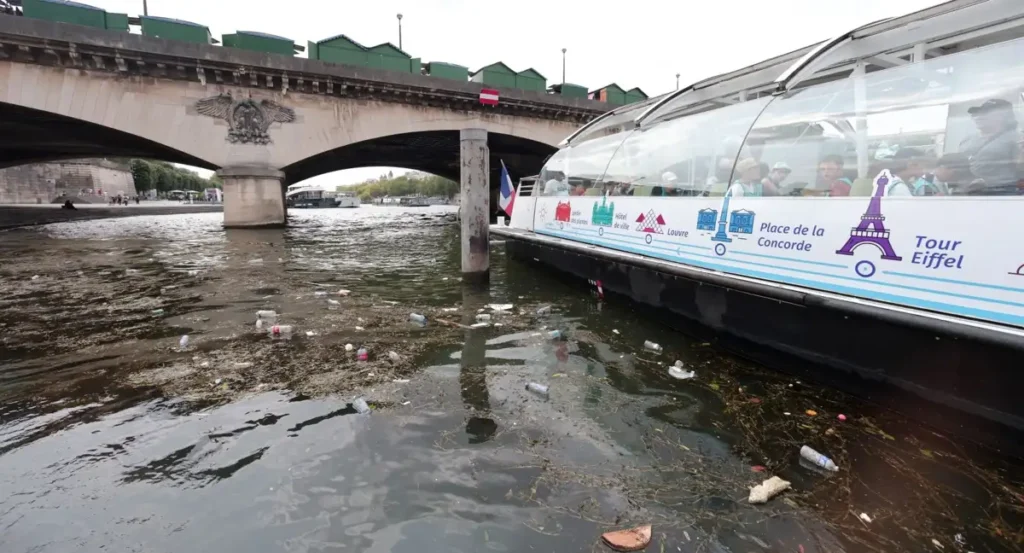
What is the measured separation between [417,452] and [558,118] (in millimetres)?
A: 29037

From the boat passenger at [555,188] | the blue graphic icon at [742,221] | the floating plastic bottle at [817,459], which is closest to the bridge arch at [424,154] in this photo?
the boat passenger at [555,188]

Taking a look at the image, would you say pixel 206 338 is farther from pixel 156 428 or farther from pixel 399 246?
pixel 399 246

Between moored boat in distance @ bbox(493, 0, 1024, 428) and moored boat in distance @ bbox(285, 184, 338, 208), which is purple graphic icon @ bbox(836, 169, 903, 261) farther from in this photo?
moored boat in distance @ bbox(285, 184, 338, 208)

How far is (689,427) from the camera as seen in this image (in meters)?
3.78

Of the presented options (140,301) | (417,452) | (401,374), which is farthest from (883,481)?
(140,301)

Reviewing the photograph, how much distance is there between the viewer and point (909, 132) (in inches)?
163

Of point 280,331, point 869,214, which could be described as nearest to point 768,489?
point 869,214

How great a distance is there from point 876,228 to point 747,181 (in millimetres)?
1653

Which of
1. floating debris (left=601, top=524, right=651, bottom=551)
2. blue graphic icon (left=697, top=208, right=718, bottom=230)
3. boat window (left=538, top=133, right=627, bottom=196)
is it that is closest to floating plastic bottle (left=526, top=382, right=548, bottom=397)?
floating debris (left=601, top=524, right=651, bottom=551)

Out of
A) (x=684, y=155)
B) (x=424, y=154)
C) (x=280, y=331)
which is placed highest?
(x=424, y=154)

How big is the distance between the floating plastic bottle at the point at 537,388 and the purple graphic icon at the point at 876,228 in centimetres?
295

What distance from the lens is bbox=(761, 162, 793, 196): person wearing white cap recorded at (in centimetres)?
504

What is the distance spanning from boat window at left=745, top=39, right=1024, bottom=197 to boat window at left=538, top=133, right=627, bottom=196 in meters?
3.65

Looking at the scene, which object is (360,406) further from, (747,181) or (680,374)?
(747,181)
